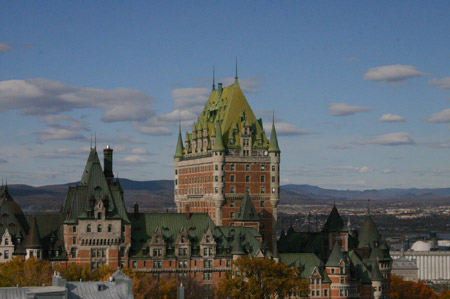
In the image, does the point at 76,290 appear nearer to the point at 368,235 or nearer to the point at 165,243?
the point at 165,243

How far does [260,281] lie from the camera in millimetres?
158250

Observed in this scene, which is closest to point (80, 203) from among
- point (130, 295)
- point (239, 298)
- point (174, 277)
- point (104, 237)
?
point (104, 237)

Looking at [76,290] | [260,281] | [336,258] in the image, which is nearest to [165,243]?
[260,281]

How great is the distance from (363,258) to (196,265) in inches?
1435

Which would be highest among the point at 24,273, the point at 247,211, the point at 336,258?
the point at 247,211

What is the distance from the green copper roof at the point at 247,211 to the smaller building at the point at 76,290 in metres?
67.2

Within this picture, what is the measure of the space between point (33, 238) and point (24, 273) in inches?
741

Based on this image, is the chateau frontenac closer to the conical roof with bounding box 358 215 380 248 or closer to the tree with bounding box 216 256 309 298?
the conical roof with bounding box 358 215 380 248

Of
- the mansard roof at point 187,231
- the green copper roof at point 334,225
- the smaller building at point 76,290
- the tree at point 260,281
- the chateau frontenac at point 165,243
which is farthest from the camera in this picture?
the green copper roof at point 334,225

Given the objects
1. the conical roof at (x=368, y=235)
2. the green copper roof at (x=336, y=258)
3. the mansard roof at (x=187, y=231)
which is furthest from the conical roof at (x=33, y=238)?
the conical roof at (x=368, y=235)

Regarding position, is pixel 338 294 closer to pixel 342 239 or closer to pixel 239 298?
pixel 342 239

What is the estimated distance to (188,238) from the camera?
176 metres

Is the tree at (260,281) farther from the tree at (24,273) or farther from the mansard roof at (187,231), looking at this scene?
the tree at (24,273)

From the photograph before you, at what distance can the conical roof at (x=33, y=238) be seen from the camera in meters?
163
